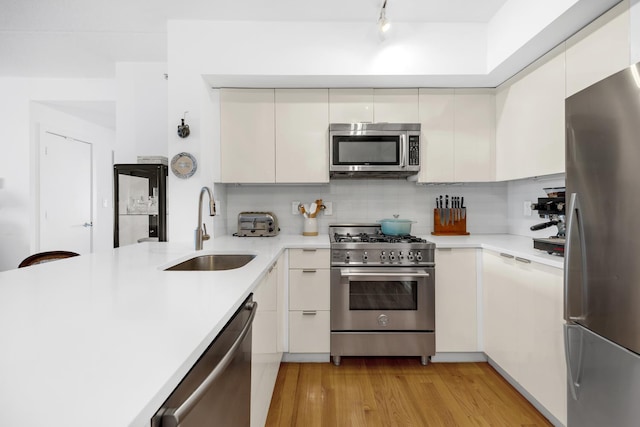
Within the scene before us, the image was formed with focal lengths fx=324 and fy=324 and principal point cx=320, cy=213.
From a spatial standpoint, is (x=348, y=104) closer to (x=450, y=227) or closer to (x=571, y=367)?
(x=450, y=227)

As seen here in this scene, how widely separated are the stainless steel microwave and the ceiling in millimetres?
778

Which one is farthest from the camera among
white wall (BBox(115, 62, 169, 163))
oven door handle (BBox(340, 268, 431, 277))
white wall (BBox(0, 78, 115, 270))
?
white wall (BBox(0, 78, 115, 270))

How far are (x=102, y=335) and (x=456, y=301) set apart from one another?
2.33 m

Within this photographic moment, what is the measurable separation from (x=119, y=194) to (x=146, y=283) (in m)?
1.99

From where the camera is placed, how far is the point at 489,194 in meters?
3.02

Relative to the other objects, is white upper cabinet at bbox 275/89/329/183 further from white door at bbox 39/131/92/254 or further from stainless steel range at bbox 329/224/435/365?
white door at bbox 39/131/92/254

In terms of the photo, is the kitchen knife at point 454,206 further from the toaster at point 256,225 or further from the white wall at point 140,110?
the white wall at point 140,110

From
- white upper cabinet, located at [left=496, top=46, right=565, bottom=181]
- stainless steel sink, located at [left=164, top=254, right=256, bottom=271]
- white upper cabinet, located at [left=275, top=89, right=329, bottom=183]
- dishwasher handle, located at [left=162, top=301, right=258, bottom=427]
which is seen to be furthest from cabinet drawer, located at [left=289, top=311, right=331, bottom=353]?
white upper cabinet, located at [left=496, top=46, right=565, bottom=181]

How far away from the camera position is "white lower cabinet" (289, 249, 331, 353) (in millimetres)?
2430

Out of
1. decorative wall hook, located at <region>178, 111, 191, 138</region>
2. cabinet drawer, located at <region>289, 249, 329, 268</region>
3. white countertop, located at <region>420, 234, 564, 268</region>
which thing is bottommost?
cabinet drawer, located at <region>289, 249, 329, 268</region>

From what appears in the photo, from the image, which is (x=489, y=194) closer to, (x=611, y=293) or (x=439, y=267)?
(x=439, y=267)

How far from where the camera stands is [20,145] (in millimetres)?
3816

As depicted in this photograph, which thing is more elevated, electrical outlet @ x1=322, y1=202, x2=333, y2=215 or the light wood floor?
electrical outlet @ x1=322, y1=202, x2=333, y2=215

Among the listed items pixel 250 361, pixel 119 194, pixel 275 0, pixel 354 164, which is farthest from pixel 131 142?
pixel 250 361
